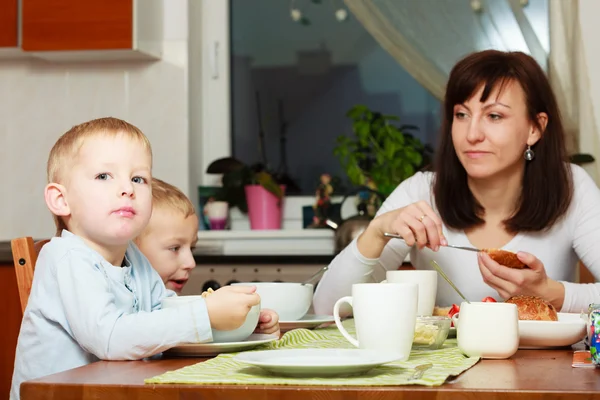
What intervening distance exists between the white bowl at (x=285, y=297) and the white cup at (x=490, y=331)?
36 centimetres

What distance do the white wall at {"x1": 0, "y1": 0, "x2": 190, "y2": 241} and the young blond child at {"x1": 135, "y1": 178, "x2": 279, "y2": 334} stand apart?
1782 millimetres

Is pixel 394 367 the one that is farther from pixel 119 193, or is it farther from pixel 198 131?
pixel 198 131

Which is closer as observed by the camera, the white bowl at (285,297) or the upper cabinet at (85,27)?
the white bowl at (285,297)

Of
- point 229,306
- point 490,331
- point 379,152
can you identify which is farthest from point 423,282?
point 379,152

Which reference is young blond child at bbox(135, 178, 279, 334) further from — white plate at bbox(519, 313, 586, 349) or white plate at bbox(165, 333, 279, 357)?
white plate at bbox(519, 313, 586, 349)

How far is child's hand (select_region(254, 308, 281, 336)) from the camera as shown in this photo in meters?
1.28

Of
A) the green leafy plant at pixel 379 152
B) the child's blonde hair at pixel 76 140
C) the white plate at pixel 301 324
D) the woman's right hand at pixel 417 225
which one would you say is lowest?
the white plate at pixel 301 324

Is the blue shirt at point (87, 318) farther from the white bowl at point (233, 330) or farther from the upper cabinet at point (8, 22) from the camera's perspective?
the upper cabinet at point (8, 22)

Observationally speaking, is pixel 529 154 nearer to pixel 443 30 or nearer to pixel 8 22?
pixel 443 30

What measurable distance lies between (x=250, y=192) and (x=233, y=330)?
2385 mm

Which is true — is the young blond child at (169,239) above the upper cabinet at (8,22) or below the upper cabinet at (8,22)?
below

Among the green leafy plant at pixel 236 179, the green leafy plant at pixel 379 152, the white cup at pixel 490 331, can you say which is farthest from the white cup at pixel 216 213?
the white cup at pixel 490 331

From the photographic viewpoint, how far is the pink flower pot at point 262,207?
11.5 ft

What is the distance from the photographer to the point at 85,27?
3309 millimetres
